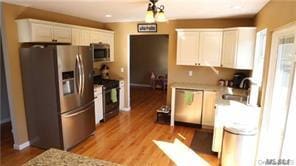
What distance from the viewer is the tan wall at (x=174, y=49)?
14.5ft

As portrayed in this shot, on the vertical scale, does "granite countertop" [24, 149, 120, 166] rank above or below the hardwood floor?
above

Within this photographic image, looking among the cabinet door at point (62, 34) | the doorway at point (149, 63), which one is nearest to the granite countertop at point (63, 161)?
the cabinet door at point (62, 34)

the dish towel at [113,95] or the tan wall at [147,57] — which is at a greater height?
the tan wall at [147,57]

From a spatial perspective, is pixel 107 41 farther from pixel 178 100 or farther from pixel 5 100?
pixel 5 100

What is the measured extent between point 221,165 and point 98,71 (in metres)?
3.72

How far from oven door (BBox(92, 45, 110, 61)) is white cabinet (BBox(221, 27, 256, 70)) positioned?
9.19 feet

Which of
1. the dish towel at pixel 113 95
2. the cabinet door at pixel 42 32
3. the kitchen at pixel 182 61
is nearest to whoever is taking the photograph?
the cabinet door at pixel 42 32

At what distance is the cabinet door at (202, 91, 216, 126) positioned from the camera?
13.7ft

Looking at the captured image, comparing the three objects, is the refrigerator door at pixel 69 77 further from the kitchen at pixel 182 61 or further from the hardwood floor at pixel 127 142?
the hardwood floor at pixel 127 142

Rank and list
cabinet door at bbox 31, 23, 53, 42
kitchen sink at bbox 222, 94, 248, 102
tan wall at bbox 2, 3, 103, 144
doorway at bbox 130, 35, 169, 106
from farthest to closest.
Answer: doorway at bbox 130, 35, 169, 106, kitchen sink at bbox 222, 94, 248, 102, cabinet door at bbox 31, 23, 53, 42, tan wall at bbox 2, 3, 103, 144

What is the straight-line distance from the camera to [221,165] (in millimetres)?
2879

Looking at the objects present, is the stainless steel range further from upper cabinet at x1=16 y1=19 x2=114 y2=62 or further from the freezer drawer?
upper cabinet at x1=16 y1=19 x2=114 y2=62

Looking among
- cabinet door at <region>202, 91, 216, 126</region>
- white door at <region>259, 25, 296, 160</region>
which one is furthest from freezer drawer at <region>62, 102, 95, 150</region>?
white door at <region>259, 25, 296, 160</region>

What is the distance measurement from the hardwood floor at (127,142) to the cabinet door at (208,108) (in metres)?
0.39
